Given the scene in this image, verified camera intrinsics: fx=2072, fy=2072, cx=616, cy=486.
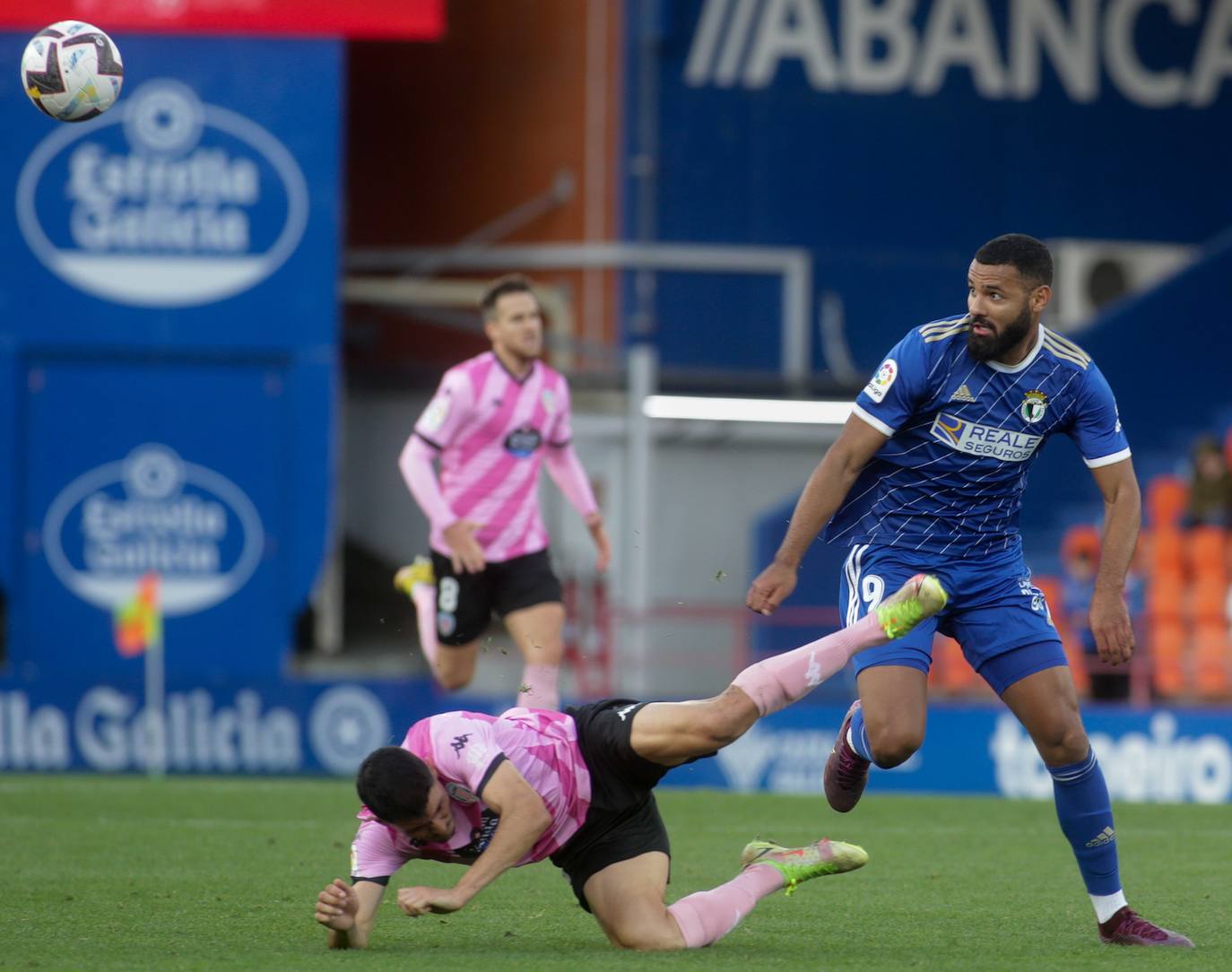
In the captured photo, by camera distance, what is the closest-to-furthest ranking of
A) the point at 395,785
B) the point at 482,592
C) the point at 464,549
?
the point at 395,785, the point at 464,549, the point at 482,592

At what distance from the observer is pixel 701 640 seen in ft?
63.0

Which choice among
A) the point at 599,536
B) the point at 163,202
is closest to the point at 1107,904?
the point at 599,536

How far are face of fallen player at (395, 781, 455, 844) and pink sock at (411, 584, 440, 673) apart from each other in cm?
439

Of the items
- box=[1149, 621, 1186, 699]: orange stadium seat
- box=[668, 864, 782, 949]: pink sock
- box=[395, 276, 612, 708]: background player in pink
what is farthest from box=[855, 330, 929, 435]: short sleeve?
box=[1149, 621, 1186, 699]: orange stadium seat

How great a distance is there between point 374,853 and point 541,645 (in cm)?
407

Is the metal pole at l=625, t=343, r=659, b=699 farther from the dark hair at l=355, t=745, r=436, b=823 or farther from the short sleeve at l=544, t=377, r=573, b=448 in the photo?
the dark hair at l=355, t=745, r=436, b=823

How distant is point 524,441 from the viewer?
10664mm

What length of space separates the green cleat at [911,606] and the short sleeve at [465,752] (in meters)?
1.24

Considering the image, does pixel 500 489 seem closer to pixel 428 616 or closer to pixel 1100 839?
pixel 428 616

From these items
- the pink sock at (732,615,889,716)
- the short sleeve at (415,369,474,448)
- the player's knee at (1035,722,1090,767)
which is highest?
the short sleeve at (415,369,474,448)

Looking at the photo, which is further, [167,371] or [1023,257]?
[167,371]

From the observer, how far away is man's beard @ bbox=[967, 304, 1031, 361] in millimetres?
6637

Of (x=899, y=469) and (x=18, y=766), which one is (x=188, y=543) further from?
(x=899, y=469)

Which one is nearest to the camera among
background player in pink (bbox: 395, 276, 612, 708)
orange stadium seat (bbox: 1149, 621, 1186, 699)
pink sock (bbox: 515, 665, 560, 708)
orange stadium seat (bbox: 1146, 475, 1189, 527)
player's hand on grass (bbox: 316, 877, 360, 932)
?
player's hand on grass (bbox: 316, 877, 360, 932)
